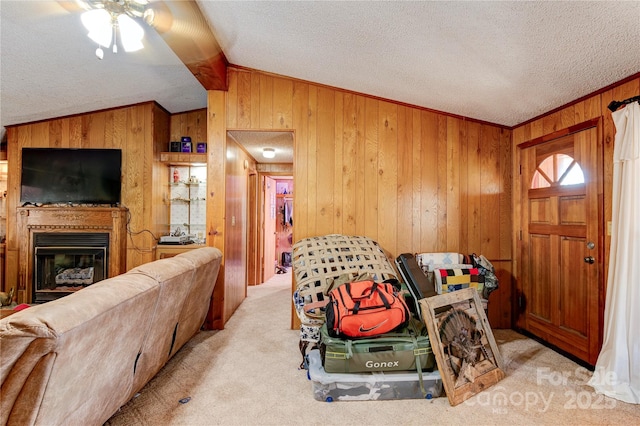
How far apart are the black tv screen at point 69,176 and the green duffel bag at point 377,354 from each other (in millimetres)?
3534

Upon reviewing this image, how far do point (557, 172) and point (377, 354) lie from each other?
235 centimetres

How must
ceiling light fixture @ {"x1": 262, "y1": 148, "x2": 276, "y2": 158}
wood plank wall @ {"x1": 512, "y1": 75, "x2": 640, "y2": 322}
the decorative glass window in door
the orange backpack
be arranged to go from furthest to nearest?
1. ceiling light fixture @ {"x1": 262, "y1": 148, "x2": 276, "y2": 158}
2. the decorative glass window in door
3. wood plank wall @ {"x1": 512, "y1": 75, "x2": 640, "y2": 322}
4. the orange backpack

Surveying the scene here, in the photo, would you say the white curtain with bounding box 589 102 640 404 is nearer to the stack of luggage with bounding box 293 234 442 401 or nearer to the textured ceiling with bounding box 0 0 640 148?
the textured ceiling with bounding box 0 0 640 148

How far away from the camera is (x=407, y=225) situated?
3197mm

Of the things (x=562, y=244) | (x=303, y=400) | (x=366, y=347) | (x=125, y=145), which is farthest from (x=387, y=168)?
(x=125, y=145)

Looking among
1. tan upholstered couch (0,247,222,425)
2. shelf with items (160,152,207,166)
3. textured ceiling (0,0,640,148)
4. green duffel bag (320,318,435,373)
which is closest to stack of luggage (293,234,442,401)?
green duffel bag (320,318,435,373)

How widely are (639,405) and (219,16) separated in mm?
3773

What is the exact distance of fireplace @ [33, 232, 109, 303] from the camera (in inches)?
152

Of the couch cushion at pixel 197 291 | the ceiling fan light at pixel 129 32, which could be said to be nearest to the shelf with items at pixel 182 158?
the couch cushion at pixel 197 291

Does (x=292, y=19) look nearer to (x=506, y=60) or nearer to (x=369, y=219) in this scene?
(x=506, y=60)

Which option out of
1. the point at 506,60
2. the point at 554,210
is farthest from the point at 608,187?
the point at 506,60

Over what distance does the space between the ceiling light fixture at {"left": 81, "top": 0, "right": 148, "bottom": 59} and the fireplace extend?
276 cm

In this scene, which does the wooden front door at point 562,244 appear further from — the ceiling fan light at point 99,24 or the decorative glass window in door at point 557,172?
the ceiling fan light at point 99,24

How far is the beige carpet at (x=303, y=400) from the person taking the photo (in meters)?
1.75
